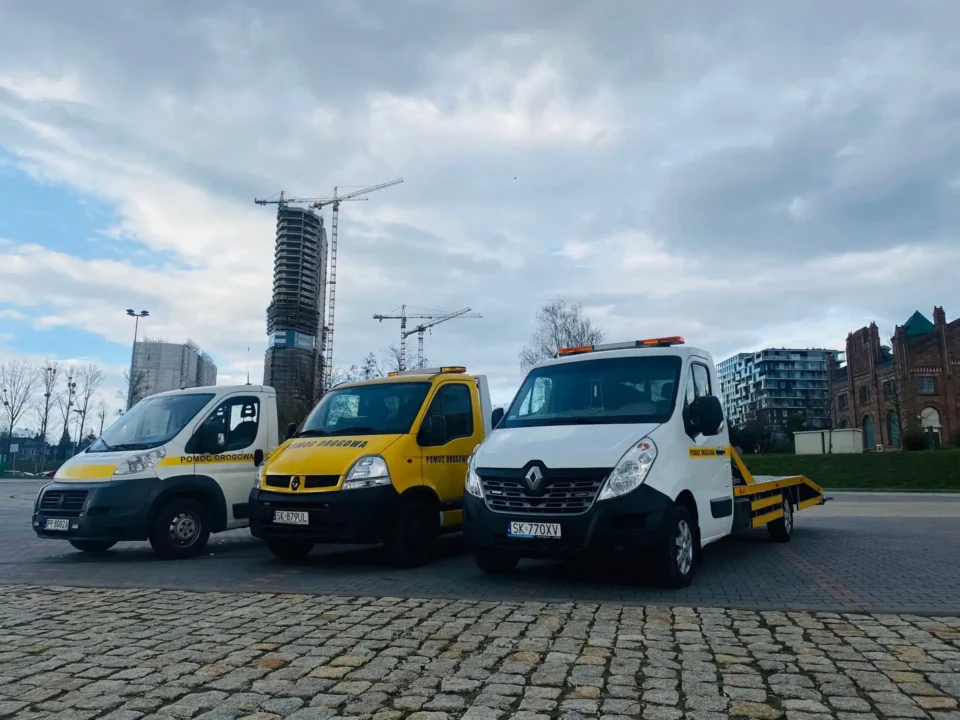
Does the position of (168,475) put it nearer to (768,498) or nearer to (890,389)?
(768,498)

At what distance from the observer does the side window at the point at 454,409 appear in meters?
9.39

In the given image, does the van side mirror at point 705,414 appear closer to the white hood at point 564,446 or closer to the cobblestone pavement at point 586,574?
the white hood at point 564,446

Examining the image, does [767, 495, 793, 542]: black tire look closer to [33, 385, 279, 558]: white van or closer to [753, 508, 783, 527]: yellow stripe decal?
[753, 508, 783, 527]: yellow stripe decal

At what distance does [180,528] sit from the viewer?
973 cm

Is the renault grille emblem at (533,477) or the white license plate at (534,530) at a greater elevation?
the renault grille emblem at (533,477)

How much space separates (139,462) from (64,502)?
1024 millimetres

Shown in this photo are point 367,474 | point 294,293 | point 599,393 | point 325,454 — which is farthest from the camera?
point 294,293

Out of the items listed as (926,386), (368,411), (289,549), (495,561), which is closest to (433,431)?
(368,411)

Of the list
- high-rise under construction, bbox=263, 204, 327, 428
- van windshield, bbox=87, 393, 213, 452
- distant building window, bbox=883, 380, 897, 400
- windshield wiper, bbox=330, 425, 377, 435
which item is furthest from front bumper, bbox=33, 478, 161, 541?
distant building window, bbox=883, 380, 897, 400

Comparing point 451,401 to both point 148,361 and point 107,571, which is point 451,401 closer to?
point 107,571

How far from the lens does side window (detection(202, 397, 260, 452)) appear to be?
10.2 m

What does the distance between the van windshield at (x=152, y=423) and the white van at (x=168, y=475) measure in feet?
0.05

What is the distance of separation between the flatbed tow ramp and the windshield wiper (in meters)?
4.14

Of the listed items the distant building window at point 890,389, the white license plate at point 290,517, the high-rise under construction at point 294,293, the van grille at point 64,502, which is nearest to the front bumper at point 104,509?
the van grille at point 64,502
